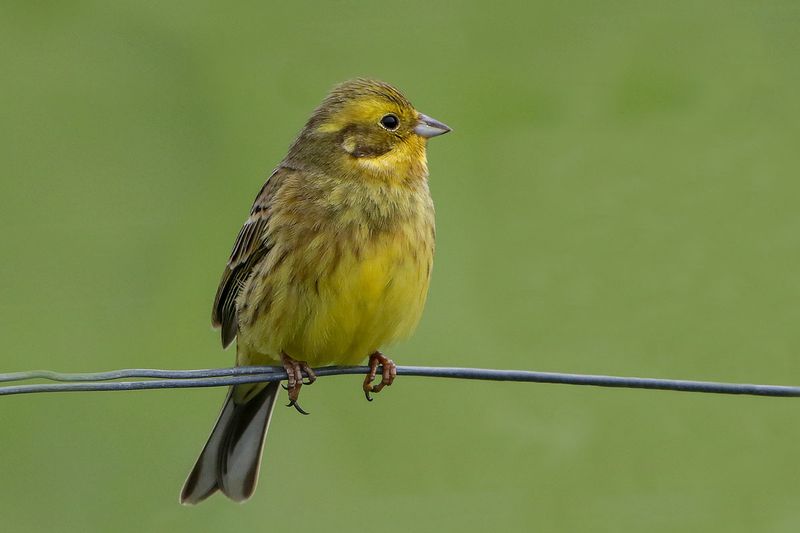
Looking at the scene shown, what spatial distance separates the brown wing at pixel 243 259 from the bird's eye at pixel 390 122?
0.44 meters

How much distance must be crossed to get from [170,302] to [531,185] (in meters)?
1.97

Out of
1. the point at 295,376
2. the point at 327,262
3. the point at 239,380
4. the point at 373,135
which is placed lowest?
the point at 239,380

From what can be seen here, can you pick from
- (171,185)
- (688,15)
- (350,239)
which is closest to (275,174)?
(350,239)

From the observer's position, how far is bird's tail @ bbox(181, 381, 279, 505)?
6207 mm

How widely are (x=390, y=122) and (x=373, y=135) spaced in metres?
0.08

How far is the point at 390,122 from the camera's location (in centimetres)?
616

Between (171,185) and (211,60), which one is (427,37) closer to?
(211,60)

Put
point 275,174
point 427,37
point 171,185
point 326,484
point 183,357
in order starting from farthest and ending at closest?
1. point 427,37
2. point 171,185
3. point 183,357
4. point 326,484
5. point 275,174

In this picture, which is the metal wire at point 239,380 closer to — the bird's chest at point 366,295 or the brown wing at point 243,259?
the bird's chest at point 366,295

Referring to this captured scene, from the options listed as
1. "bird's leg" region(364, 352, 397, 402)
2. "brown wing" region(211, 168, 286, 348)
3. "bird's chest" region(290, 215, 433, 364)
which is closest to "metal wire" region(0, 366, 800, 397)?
"bird's chest" region(290, 215, 433, 364)

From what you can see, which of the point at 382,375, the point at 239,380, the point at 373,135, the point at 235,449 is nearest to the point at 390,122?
the point at 373,135

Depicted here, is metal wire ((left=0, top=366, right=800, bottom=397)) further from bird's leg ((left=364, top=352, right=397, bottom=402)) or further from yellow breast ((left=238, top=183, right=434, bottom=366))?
bird's leg ((left=364, top=352, right=397, bottom=402))

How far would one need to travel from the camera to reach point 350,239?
584 cm

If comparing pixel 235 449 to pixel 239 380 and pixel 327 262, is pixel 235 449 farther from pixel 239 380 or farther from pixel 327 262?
pixel 239 380
